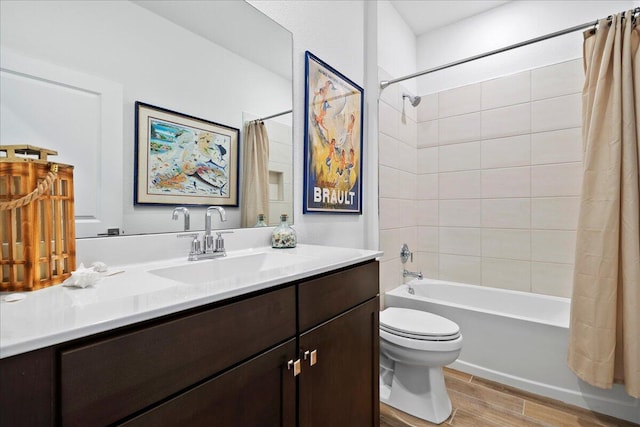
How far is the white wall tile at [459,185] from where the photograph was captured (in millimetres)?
2506

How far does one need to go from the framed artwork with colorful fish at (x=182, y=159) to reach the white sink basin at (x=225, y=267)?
0.25m

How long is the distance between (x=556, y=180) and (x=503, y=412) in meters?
1.59

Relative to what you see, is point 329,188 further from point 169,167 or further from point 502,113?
point 502,113

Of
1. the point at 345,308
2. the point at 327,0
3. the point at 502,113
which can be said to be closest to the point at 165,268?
the point at 345,308

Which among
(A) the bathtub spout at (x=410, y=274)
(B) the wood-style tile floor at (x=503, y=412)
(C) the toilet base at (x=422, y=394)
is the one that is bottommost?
(B) the wood-style tile floor at (x=503, y=412)

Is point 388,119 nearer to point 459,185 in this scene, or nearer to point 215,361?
point 459,185

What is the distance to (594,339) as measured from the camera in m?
1.55

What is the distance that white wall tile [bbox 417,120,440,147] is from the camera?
8.88 ft

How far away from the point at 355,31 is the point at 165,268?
193 cm

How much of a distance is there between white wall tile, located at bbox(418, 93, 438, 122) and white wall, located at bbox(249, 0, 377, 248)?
2.83 feet

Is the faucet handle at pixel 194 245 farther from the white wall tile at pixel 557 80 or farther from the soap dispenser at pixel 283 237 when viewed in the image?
the white wall tile at pixel 557 80

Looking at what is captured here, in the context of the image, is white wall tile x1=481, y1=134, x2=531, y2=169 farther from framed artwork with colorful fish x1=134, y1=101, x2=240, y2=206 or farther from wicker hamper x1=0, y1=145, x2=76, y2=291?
wicker hamper x1=0, y1=145, x2=76, y2=291

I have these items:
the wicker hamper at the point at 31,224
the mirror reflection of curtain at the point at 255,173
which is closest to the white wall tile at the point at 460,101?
the mirror reflection of curtain at the point at 255,173

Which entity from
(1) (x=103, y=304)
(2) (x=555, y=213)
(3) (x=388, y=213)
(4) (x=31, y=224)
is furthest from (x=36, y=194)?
(2) (x=555, y=213)
